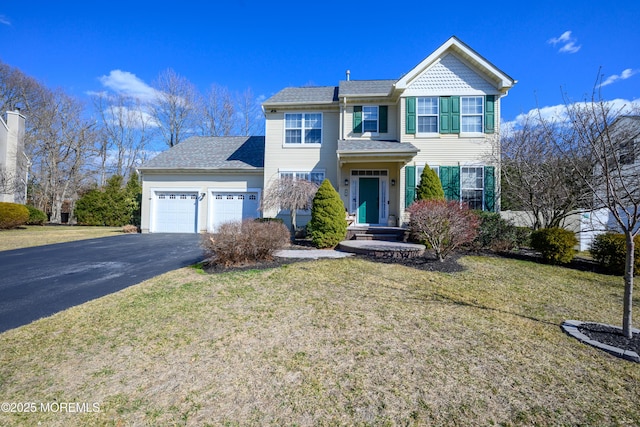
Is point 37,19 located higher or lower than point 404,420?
higher

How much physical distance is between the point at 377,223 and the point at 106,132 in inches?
1283

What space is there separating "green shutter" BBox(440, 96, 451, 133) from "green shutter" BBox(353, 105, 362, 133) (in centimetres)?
349

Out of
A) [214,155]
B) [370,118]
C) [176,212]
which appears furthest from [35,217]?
[370,118]

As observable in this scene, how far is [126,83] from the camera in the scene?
33625 mm

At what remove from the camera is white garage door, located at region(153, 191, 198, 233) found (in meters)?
15.2

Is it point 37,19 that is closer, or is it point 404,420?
point 404,420

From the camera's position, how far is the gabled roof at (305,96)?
45.3ft

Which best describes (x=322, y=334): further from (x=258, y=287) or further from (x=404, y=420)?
(x=258, y=287)

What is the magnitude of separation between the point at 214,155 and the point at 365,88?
8.80 m

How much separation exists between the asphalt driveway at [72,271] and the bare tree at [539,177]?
11.4 metres

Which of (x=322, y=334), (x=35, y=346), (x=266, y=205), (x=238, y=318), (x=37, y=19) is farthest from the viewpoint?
(x=37, y=19)

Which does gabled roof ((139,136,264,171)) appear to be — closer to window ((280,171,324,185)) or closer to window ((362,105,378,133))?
window ((280,171,324,185))

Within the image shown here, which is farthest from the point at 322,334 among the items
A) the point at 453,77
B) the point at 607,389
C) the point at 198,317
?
the point at 453,77

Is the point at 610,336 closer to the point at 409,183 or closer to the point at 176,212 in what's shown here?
the point at 409,183
